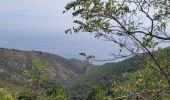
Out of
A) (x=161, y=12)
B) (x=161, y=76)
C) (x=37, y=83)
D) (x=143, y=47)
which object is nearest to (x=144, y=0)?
(x=161, y=12)

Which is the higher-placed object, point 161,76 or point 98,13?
point 98,13

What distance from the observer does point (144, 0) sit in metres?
10.9

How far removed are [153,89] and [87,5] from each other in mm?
3075

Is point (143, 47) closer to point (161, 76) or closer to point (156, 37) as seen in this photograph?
point (156, 37)

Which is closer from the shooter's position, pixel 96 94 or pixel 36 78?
pixel 36 78

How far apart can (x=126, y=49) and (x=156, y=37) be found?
2.92ft

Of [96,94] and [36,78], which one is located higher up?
[36,78]

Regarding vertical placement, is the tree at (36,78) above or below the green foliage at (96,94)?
above

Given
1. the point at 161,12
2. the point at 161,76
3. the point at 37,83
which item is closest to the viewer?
the point at 161,12

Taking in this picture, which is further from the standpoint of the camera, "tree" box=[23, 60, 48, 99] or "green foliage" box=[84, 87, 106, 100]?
"green foliage" box=[84, 87, 106, 100]

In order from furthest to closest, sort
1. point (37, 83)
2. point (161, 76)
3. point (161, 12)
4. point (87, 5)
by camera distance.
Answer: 1. point (37, 83)
2. point (161, 76)
3. point (161, 12)
4. point (87, 5)

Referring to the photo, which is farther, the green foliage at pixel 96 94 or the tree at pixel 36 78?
the green foliage at pixel 96 94

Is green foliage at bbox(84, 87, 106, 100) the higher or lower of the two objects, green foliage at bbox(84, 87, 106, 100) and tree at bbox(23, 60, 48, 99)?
the lower

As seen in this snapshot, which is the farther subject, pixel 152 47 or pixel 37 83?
pixel 37 83
